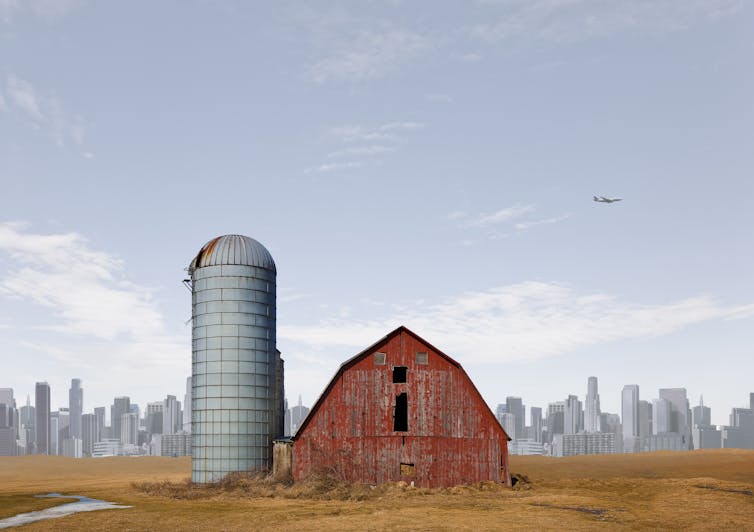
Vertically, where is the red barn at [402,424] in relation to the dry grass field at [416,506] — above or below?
above

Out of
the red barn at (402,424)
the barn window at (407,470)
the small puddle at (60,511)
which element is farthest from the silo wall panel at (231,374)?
the barn window at (407,470)

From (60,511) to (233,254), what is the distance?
16656 mm

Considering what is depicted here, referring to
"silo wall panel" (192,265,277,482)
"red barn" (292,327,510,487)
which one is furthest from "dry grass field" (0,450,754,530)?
"silo wall panel" (192,265,277,482)

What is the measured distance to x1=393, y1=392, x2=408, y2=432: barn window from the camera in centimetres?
4684

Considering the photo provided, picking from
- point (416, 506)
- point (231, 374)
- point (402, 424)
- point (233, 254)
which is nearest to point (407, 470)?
point (402, 424)

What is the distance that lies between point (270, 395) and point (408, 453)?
29.0ft

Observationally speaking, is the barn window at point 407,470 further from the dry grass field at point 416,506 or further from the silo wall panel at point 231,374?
the silo wall panel at point 231,374

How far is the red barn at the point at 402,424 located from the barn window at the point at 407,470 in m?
0.06

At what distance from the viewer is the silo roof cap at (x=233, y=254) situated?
47.3 metres

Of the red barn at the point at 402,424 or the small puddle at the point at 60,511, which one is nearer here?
→ the small puddle at the point at 60,511

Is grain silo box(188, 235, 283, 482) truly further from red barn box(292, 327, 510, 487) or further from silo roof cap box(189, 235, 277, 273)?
red barn box(292, 327, 510, 487)

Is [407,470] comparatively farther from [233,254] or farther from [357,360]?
[233,254]

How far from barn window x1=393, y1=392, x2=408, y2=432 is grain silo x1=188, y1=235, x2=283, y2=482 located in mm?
7296

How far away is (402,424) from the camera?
47.2 meters
